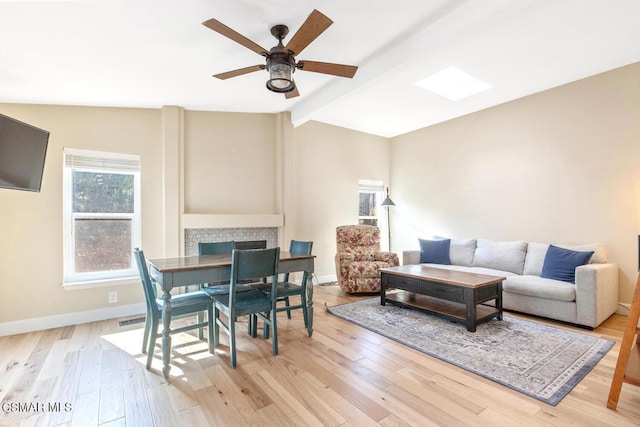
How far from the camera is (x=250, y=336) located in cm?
→ 290

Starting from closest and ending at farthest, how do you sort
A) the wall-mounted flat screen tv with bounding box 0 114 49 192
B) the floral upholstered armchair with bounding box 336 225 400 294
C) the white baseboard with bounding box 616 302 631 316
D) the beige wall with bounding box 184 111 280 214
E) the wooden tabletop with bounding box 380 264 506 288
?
the wall-mounted flat screen tv with bounding box 0 114 49 192, the wooden tabletop with bounding box 380 264 506 288, the white baseboard with bounding box 616 302 631 316, the beige wall with bounding box 184 111 280 214, the floral upholstered armchair with bounding box 336 225 400 294

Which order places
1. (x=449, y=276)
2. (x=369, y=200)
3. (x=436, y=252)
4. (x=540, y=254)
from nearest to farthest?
(x=449, y=276), (x=540, y=254), (x=436, y=252), (x=369, y=200)

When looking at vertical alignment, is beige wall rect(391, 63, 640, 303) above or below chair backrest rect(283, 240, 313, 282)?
above

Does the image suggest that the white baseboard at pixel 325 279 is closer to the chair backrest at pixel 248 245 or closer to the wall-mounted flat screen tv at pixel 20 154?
the chair backrest at pixel 248 245

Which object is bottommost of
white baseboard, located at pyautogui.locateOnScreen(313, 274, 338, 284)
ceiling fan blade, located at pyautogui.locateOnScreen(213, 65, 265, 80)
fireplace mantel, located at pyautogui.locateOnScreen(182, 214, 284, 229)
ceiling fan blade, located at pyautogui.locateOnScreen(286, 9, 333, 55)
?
white baseboard, located at pyautogui.locateOnScreen(313, 274, 338, 284)

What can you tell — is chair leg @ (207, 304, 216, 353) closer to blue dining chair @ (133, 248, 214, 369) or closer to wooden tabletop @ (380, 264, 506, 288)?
blue dining chair @ (133, 248, 214, 369)

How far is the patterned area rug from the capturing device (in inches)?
82.0

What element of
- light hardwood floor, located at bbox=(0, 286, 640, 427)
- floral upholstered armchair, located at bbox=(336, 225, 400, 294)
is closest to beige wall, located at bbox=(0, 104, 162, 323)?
light hardwood floor, located at bbox=(0, 286, 640, 427)

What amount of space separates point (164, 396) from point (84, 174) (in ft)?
9.08

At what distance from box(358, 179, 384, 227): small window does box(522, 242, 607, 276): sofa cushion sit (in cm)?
270

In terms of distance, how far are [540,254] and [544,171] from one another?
3.72 ft

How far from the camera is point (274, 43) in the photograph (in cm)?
264

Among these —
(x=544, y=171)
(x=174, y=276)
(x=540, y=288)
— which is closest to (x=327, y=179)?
(x=544, y=171)

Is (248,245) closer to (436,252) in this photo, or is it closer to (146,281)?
(146,281)
